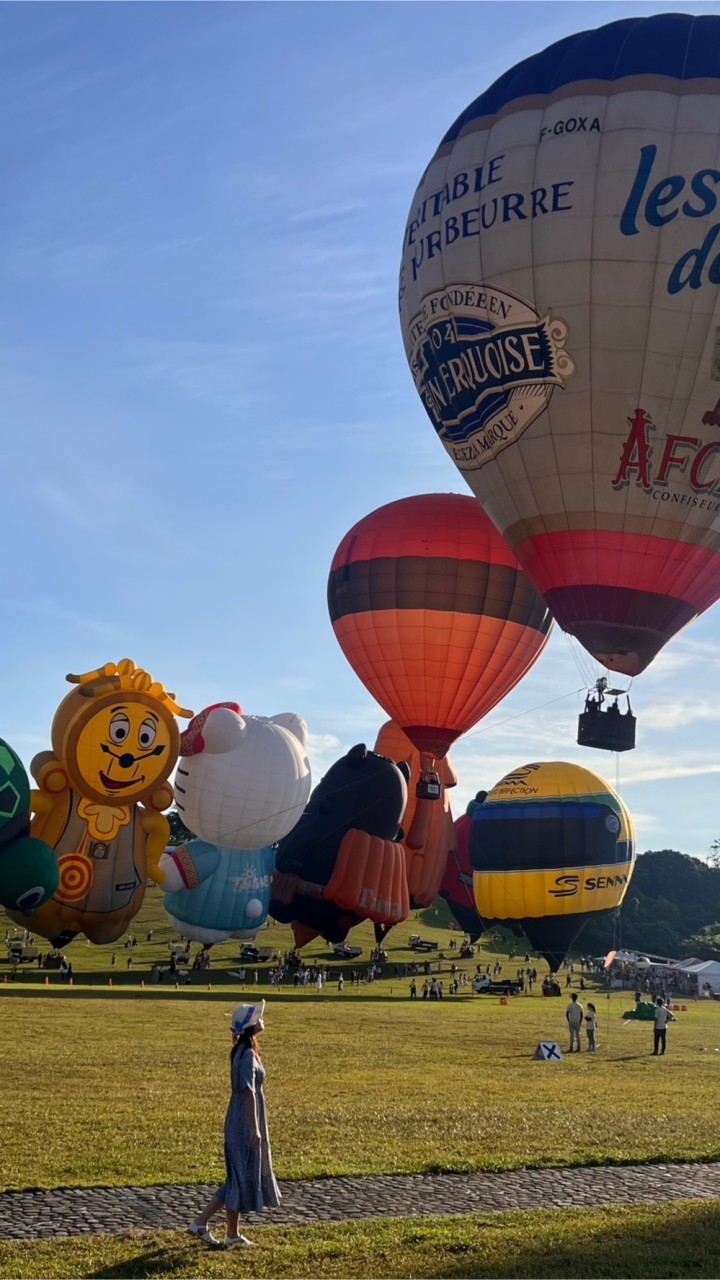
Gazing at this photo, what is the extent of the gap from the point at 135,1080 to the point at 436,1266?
7.93 metres

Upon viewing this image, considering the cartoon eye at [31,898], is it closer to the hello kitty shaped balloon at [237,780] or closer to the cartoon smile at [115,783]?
the cartoon smile at [115,783]

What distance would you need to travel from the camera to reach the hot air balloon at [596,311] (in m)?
23.1

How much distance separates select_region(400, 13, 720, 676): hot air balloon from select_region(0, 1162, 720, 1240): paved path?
16521 mm

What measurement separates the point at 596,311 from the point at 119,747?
58.3 feet

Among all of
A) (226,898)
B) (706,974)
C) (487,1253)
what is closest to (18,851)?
(226,898)

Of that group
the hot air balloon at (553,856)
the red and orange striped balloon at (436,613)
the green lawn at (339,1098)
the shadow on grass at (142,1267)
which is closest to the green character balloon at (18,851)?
the green lawn at (339,1098)

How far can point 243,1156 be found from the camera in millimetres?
7594

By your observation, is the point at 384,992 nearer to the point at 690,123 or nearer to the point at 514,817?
the point at 514,817

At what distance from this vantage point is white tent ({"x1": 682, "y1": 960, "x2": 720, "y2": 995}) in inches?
1953

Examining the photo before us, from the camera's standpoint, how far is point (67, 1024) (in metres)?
21.2

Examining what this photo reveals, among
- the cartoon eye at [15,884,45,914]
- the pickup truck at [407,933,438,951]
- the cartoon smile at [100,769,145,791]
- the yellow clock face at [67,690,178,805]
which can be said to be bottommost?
the pickup truck at [407,933,438,951]

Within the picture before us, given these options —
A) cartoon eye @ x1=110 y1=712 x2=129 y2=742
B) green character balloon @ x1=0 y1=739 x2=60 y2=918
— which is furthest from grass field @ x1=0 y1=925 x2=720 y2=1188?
cartoon eye @ x1=110 y1=712 x2=129 y2=742

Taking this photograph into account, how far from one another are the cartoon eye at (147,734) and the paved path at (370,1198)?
83.5ft

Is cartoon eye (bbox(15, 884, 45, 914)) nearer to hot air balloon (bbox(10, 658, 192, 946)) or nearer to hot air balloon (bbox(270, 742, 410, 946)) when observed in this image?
hot air balloon (bbox(10, 658, 192, 946))
